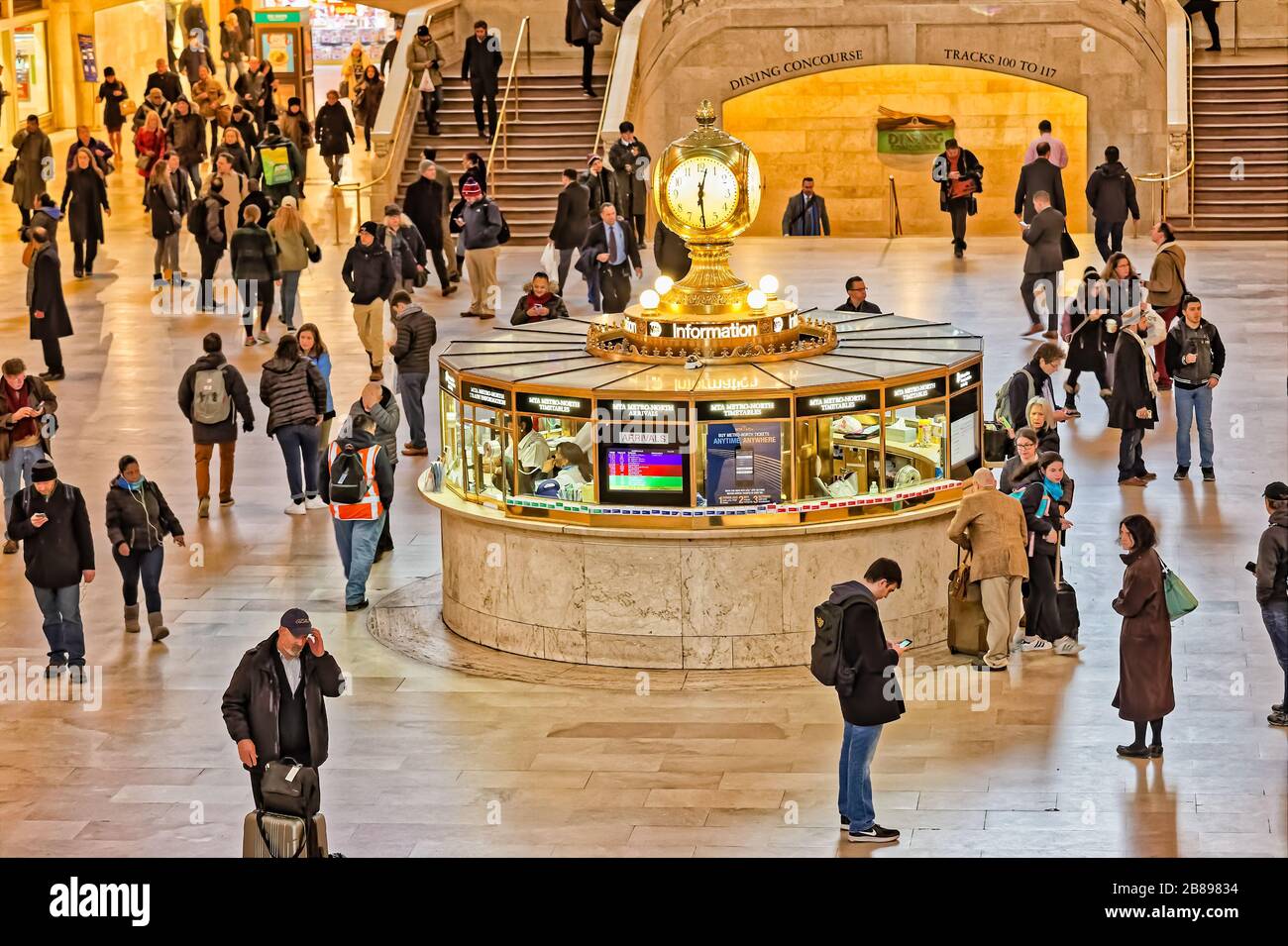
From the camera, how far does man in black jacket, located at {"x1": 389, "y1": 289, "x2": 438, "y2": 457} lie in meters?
19.8

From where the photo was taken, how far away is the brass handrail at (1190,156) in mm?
31875

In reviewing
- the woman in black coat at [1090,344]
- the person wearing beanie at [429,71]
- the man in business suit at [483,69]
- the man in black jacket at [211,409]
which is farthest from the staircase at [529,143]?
the man in black jacket at [211,409]

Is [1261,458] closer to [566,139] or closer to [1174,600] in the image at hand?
[1174,600]

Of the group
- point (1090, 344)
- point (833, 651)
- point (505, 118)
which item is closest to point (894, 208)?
point (505, 118)

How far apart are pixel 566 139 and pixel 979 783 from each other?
22459 millimetres

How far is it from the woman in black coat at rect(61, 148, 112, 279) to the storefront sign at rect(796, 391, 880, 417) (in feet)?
54.9

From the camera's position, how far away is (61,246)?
106ft

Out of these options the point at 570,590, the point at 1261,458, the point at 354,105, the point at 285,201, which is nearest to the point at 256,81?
the point at 354,105

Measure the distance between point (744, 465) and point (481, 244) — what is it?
1193 centimetres

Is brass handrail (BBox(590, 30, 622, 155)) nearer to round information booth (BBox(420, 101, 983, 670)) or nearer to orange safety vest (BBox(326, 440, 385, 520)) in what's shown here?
orange safety vest (BBox(326, 440, 385, 520))

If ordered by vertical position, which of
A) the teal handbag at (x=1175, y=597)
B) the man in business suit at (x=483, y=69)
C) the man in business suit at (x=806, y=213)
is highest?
the man in business suit at (x=483, y=69)

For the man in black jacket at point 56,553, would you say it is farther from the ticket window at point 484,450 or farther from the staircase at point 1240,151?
the staircase at point 1240,151

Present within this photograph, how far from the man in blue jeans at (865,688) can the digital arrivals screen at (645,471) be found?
309cm

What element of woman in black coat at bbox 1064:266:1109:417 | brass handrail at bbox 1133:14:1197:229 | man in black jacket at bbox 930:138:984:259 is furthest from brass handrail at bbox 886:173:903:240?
woman in black coat at bbox 1064:266:1109:417
